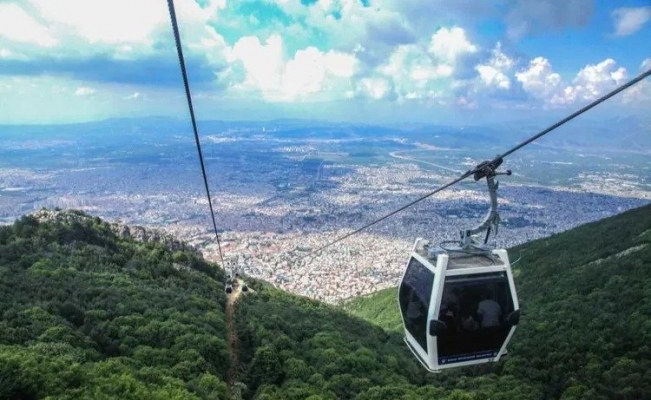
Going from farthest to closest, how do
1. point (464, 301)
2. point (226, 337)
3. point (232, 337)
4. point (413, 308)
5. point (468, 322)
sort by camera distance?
point (232, 337), point (226, 337), point (413, 308), point (468, 322), point (464, 301)

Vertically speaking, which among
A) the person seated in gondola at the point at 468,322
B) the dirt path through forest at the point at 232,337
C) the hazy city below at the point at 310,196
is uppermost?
the person seated in gondola at the point at 468,322

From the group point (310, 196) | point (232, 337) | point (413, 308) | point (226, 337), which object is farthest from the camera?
point (310, 196)

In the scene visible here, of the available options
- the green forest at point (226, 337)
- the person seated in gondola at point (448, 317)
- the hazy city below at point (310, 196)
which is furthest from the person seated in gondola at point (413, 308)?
the hazy city below at point (310, 196)

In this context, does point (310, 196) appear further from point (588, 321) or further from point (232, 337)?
point (232, 337)

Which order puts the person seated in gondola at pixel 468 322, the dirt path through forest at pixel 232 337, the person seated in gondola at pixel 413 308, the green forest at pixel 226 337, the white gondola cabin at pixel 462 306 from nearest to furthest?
the white gondola cabin at pixel 462 306
the person seated in gondola at pixel 468 322
the person seated in gondola at pixel 413 308
the green forest at pixel 226 337
the dirt path through forest at pixel 232 337

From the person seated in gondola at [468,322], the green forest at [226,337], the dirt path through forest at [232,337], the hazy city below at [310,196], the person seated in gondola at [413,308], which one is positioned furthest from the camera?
the hazy city below at [310,196]

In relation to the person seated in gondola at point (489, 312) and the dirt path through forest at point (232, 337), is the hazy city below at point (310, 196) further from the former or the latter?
the person seated in gondola at point (489, 312)

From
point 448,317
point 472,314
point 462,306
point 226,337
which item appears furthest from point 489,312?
point 226,337

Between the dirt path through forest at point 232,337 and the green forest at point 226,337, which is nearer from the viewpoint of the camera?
the green forest at point 226,337
